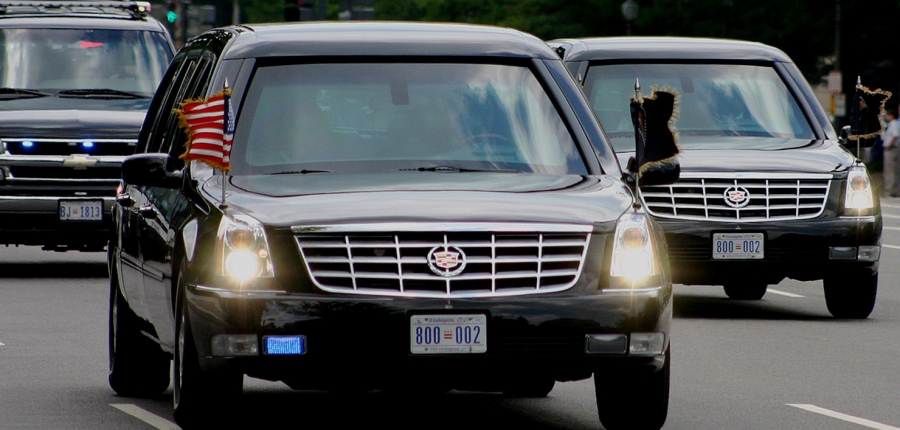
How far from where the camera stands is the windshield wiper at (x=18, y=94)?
16.6m

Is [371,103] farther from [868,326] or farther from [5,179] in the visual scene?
[5,179]

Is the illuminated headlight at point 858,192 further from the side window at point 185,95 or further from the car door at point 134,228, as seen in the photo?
the side window at point 185,95

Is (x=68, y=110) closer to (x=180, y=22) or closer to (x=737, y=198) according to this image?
(x=737, y=198)

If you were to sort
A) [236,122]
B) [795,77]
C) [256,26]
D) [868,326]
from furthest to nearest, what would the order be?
[795,77] → [868,326] → [256,26] → [236,122]

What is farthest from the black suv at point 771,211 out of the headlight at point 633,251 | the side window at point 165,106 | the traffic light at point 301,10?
the traffic light at point 301,10

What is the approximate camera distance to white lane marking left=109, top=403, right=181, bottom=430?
7.87 metres

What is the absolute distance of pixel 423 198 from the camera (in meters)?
6.89

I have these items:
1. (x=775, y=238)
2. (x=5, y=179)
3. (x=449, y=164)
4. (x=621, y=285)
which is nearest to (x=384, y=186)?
(x=449, y=164)

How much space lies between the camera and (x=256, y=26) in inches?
322

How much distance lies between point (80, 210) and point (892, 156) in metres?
20.2

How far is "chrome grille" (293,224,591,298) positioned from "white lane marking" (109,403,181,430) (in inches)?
56.6

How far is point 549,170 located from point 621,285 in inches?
35.1

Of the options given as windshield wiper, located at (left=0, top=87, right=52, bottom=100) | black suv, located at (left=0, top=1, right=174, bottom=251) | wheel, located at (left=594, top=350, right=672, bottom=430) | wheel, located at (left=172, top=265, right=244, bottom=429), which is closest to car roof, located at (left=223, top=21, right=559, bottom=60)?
wheel, located at (left=172, top=265, right=244, bottom=429)

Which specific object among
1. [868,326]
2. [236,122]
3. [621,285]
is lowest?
[868,326]
